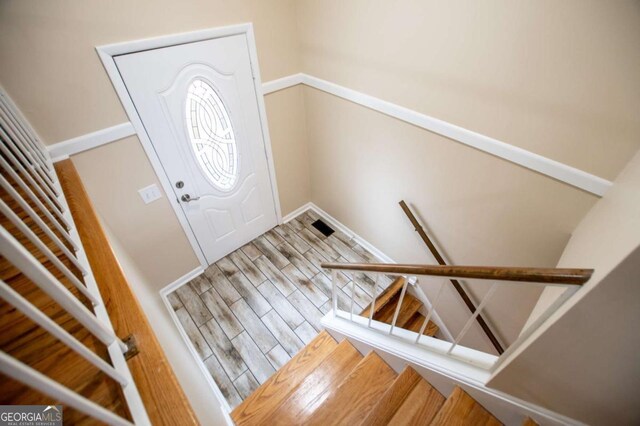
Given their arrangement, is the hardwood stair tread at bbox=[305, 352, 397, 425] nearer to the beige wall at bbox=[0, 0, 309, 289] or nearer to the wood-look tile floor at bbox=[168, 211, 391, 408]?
the wood-look tile floor at bbox=[168, 211, 391, 408]

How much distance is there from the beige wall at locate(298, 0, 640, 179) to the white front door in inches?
41.3

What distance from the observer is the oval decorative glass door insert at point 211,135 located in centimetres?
220

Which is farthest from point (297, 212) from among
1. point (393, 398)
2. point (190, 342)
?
point (393, 398)

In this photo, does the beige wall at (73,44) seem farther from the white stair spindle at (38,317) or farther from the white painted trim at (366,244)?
the white painted trim at (366,244)

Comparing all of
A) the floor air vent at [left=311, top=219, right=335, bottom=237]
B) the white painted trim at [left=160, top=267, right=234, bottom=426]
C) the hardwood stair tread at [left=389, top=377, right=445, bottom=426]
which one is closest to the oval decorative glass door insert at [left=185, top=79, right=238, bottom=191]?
the white painted trim at [left=160, top=267, right=234, bottom=426]

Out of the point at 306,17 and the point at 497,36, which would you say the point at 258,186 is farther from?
the point at 497,36

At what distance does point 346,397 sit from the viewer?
Answer: 1.73 metres

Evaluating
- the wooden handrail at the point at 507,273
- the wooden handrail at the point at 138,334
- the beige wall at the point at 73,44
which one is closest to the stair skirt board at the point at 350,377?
the wooden handrail at the point at 507,273

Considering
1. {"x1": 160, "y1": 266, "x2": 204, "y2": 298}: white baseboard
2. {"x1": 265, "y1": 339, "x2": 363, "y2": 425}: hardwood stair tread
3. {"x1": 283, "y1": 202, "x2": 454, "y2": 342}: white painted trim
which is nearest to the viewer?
{"x1": 265, "y1": 339, "x2": 363, "y2": 425}: hardwood stair tread

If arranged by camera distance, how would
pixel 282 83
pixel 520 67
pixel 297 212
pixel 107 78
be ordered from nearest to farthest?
pixel 520 67 → pixel 107 78 → pixel 282 83 → pixel 297 212

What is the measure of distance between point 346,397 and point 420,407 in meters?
0.46

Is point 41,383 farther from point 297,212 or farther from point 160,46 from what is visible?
point 297,212

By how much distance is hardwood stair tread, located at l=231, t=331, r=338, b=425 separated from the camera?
1.87 metres

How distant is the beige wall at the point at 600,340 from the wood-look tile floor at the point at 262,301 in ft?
5.56
